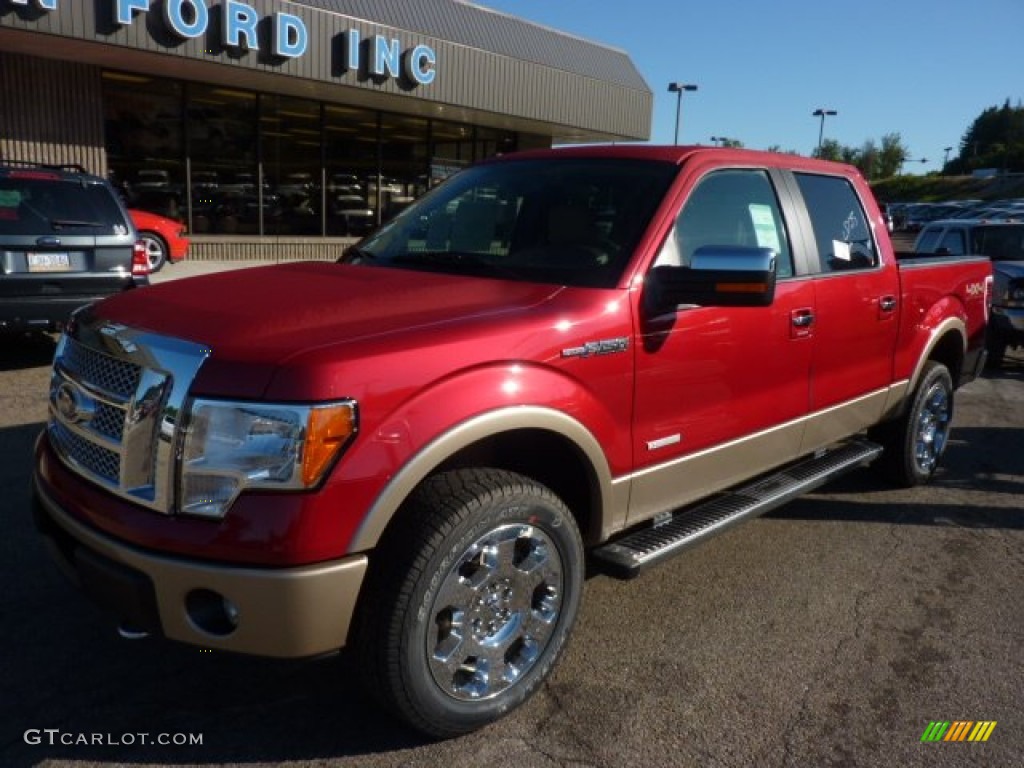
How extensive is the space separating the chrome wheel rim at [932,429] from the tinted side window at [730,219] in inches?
80.9

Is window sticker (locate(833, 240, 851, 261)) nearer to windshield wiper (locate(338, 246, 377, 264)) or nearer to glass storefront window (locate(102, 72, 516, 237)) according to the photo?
windshield wiper (locate(338, 246, 377, 264))

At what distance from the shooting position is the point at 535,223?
362 centimetres

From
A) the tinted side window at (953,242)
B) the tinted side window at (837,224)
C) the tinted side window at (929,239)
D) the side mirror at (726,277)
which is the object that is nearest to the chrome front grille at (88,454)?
the side mirror at (726,277)

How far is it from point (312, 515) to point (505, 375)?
75cm

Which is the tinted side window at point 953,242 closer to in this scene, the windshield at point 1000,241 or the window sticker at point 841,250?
the windshield at point 1000,241

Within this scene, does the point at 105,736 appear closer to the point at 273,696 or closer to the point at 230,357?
the point at 273,696

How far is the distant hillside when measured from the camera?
2660 inches

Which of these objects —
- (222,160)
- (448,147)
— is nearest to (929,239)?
(448,147)

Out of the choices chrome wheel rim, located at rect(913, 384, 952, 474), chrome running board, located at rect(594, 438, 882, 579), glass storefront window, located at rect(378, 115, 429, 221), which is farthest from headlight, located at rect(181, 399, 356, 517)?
glass storefront window, located at rect(378, 115, 429, 221)

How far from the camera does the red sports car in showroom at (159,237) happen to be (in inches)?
563

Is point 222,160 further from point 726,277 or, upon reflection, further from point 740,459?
point 726,277

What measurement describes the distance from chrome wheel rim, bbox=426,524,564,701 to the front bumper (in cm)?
33

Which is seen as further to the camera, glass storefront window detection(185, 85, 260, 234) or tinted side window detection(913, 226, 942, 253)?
glass storefront window detection(185, 85, 260, 234)

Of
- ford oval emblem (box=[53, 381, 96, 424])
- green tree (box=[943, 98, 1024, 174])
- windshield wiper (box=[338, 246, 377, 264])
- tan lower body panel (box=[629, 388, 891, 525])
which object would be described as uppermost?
green tree (box=[943, 98, 1024, 174])
